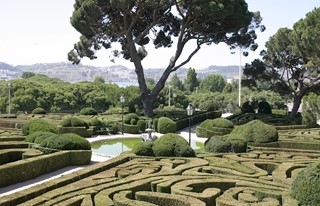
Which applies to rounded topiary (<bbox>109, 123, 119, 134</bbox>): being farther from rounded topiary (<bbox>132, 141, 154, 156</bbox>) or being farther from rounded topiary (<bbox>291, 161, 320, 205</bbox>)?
rounded topiary (<bbox>291, 161, 320, 205</bbox>)

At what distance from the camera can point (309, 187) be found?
6953 mm

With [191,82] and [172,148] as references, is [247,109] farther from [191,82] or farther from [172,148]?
[191,82]

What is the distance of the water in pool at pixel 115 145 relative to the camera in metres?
21.4

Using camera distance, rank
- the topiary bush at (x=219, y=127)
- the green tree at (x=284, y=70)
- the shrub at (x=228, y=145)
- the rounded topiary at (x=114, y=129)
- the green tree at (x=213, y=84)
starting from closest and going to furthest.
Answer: the shrub at (x=228, y=145), the topiary bush at (x=219, y=127), the rounded topiary at (x=114, y=129), the green tree at (x=284, y=70), the green tree at (x=213, y=84)

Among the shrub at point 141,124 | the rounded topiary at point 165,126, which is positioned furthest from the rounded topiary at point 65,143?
the shrub at point 141,124

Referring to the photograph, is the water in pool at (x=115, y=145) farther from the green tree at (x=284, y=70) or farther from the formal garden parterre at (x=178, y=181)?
the green tree at (x=284, y=70)

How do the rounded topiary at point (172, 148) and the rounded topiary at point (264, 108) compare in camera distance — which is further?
the rounded topiary at point (264, 108)

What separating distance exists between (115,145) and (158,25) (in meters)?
16.1

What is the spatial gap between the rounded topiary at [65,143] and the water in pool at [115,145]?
457cm

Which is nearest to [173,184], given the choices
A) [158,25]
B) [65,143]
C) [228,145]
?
[228,145]

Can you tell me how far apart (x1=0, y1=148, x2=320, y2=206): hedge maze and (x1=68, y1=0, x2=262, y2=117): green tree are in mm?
19492

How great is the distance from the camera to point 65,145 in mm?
15734

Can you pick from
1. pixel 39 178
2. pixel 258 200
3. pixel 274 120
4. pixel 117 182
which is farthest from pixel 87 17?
pixel 258 200

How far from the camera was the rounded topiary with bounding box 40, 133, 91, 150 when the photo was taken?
51.6ft
